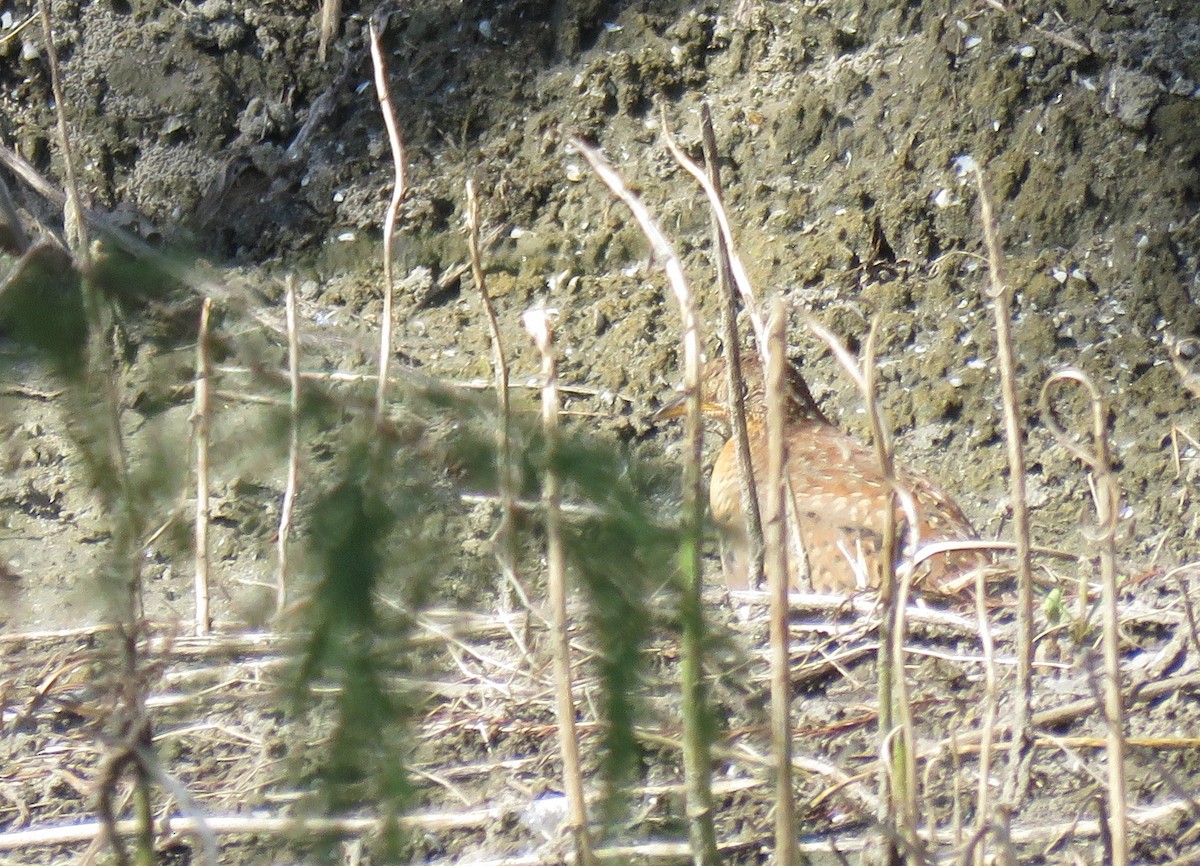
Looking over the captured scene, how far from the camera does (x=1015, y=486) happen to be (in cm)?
219

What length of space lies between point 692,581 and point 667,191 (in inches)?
171

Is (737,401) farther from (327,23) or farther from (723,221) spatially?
(327,23)

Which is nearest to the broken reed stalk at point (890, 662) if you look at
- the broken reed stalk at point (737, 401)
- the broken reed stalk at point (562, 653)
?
the broken reed stalk at point (562, 653)

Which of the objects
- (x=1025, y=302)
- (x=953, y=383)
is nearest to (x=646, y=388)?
(x=953, y=383)

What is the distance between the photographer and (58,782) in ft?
9.51

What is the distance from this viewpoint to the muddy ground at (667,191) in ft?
16.5

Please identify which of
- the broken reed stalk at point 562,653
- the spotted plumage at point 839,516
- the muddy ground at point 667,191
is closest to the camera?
the broken reed stalk at point 562,653

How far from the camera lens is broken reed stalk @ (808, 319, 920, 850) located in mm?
2086

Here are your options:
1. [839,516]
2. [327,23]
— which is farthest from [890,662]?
[327,23]

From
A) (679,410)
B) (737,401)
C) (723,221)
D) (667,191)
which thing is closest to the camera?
(723,221)

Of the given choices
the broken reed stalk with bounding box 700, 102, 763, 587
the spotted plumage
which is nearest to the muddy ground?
the spotted plumage

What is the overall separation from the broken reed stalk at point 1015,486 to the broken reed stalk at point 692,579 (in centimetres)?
49

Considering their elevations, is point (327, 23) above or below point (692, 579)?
above

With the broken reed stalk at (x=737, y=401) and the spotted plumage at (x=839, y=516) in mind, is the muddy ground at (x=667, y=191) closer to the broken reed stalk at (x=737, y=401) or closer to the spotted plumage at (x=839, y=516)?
the spotted plumage at (x=839, y=516)
